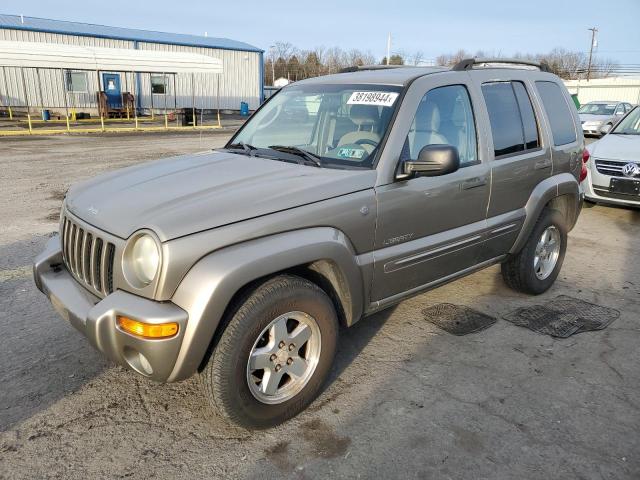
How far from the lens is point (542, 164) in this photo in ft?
13.7

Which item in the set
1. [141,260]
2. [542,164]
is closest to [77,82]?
[542,164]

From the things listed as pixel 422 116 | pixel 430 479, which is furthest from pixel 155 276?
pixel 422 116

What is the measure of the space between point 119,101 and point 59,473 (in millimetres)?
29690

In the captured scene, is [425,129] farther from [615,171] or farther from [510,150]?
[615,171]

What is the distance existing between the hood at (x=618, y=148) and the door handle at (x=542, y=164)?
3935 millimetres

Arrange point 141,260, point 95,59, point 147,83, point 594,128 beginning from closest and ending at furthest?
point 141,260, point 594,128, point 95,59, point 147,83

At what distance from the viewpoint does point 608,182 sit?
24.6ft

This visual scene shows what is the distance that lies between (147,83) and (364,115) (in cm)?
2961

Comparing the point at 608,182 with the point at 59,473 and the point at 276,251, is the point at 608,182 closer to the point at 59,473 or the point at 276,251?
the point at 276,251

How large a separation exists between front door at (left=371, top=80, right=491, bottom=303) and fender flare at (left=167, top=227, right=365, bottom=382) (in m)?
0.55

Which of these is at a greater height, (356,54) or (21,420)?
(356,54)

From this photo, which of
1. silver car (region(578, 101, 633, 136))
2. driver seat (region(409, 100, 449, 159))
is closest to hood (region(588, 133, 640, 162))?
driver seat (region(409, 100, 449, 159))

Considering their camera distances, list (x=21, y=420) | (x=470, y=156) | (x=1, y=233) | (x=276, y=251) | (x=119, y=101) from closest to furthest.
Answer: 1. (x=276, y=251)
2. (x=21, y=420)
3. (x=470, y=156)
4. (x=1, y=233)
5. (x=119, y=101)

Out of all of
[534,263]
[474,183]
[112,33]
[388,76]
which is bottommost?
[534,263]
